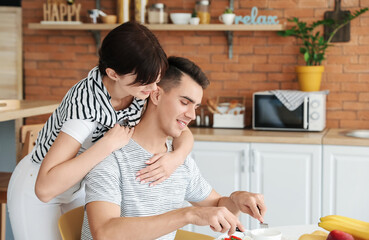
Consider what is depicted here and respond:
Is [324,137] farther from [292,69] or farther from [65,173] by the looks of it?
[65,173]

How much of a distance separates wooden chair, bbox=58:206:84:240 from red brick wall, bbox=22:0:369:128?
2.41 meters

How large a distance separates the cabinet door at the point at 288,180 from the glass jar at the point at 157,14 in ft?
4.07

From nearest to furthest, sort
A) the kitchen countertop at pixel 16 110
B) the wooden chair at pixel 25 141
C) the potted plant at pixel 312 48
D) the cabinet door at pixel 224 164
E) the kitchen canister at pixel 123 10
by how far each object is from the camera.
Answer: the kitchen countertop at pixel 16 110
the wooden chair at pixel 25 141
the cabinet door at pixel 224 164
the potted plant at pixel 312 48
the kitchen canister at pixel 123 10

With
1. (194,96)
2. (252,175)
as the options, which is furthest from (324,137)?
(194,96)

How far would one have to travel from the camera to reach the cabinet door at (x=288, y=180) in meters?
3.49

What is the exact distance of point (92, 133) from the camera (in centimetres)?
185

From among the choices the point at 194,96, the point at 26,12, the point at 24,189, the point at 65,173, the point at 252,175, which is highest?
the point at 26,12

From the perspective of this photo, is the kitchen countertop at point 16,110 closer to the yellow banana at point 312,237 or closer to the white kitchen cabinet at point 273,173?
the white kitchen cabinet at point 273,173

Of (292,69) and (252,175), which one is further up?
(292,69)

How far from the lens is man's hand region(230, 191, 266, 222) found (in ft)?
5.83

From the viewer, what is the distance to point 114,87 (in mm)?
1790

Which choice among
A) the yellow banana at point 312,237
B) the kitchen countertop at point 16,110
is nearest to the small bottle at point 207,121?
the kitchen countertop at point 16,110

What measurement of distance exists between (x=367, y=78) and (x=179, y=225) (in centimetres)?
286

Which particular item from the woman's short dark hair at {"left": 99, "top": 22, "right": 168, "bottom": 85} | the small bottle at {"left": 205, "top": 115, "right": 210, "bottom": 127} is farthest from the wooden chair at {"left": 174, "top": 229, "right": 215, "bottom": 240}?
the small bottle at {"left": 205, "top": 115, "right": 210, "bottom": 127}
